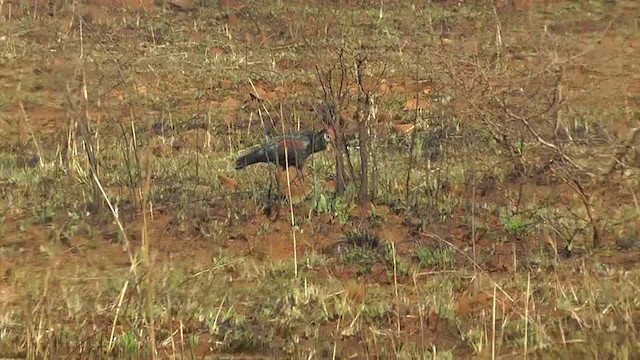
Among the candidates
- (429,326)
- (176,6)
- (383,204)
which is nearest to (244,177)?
(383,204)

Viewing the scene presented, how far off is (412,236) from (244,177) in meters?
1.94

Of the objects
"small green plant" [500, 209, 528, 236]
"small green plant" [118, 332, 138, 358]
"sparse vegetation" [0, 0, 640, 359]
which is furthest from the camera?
"small green plant" [500, 209, 528, 236]

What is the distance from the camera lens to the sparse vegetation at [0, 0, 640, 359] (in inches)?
134

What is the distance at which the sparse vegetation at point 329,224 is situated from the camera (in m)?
3.41

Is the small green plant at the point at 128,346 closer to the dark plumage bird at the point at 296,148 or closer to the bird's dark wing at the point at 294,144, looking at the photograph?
the dark plumage bird at the point at 296,148

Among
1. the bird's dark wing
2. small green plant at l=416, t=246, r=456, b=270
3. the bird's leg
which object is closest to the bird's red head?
the bird's dark wing

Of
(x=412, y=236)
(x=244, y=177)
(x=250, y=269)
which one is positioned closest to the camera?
(x=250, y=269)

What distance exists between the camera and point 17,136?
8789mm

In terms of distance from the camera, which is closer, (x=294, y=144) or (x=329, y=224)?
(x=329, y=224)

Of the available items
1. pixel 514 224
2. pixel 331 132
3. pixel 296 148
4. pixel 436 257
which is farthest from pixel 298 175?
pixel 436 257

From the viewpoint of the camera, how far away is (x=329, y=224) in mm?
5332

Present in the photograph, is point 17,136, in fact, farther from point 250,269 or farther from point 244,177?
point 250,269

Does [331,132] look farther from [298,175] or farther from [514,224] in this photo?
[514,224]

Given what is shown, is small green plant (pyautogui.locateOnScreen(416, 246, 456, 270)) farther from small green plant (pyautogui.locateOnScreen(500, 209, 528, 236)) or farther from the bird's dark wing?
the bird's dark wing
